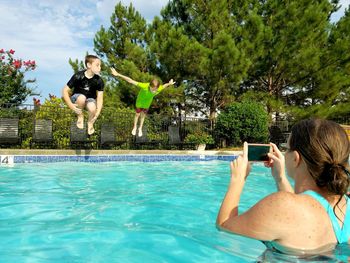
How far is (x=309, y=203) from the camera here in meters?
1.38

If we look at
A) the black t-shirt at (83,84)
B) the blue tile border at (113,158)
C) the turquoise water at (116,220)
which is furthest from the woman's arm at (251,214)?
the blue tile border at (113,158)

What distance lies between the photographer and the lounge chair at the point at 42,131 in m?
10.6

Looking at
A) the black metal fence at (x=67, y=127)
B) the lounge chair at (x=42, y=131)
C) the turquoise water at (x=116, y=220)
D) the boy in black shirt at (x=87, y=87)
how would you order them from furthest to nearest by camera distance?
the black metal fence at (x=67, y=127) → the lounge chair at (x=42, y=131) → the boy in black shirt at (x=87, y=87) → the turquoise water at (x=116, y=220)

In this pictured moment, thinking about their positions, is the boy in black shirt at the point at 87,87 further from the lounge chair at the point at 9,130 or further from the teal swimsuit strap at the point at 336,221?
the teal swimsuit strap at the point at 336,221

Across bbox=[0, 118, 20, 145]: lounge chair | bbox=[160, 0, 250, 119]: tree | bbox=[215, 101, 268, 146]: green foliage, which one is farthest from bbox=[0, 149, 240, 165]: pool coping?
bbox=[160, 0, 250, 119]: tree

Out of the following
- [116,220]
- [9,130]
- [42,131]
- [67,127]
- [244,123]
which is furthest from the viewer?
[244,123]

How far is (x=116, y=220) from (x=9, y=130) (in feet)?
26.3

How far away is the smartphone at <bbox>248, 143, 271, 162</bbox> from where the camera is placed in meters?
1.76

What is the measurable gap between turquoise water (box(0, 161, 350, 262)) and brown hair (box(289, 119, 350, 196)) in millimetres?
436

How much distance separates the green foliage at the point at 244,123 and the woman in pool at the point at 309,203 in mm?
12943

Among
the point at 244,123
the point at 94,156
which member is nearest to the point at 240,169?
the point at 94,156

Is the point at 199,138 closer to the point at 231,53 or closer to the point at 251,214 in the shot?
the point at 231,53

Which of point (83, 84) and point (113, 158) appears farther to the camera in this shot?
point (113, 158)

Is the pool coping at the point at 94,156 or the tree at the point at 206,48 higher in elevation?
the tree at the point at 206,48
